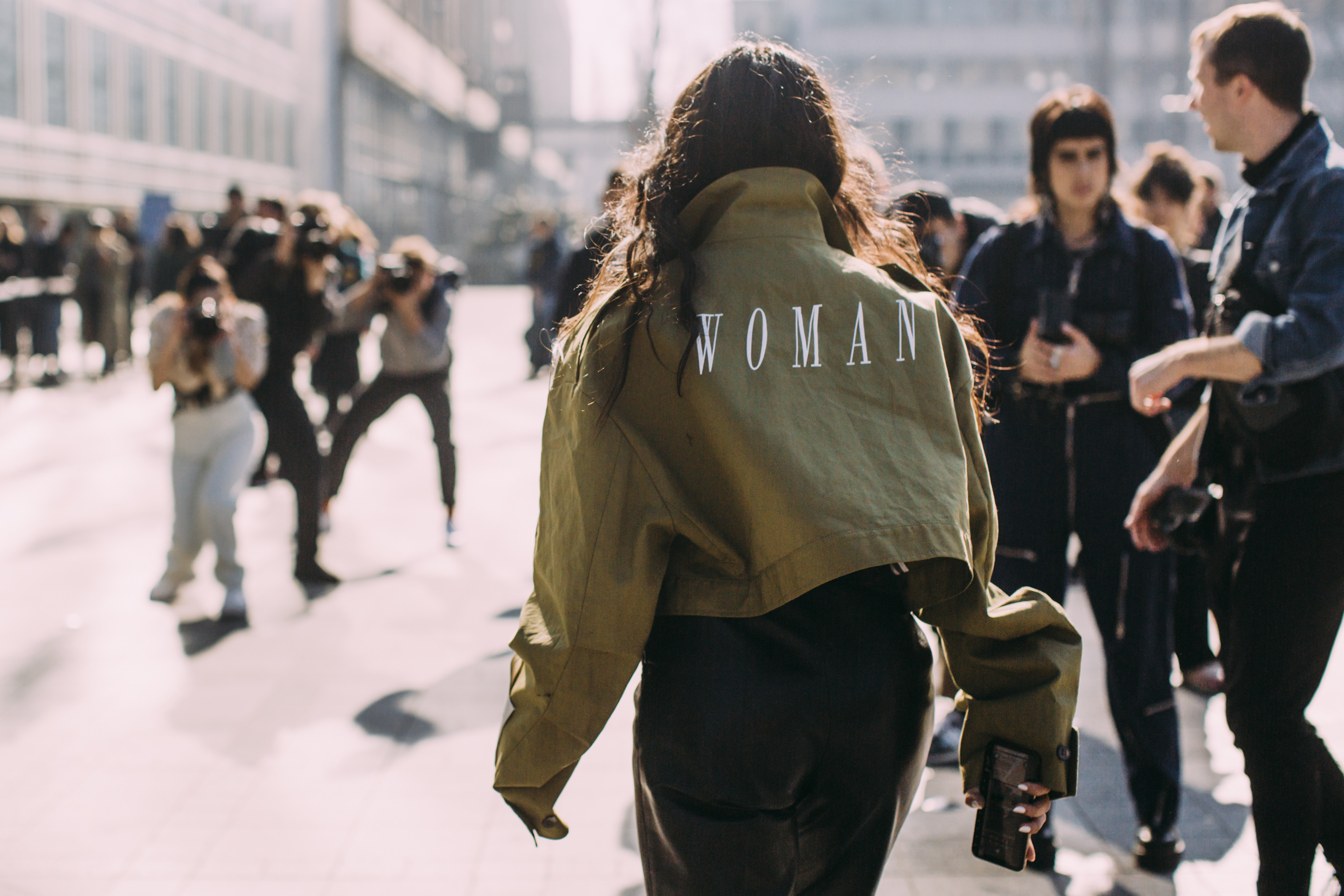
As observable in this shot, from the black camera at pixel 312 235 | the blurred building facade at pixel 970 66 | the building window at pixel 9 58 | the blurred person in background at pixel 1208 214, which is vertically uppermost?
the blurred building facade at pixel 970 66

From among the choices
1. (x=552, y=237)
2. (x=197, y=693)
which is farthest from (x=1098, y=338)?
(x=552, y=237)

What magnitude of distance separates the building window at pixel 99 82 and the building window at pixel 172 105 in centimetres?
339

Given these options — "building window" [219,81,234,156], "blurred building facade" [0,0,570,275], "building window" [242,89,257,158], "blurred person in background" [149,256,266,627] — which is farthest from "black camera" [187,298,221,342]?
"building window" [242,89,257,158]

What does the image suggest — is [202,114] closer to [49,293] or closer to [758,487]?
[49,293]

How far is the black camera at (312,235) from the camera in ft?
22.9

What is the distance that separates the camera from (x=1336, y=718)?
4574 millimetres

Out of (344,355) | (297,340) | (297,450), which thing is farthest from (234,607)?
(344,355)

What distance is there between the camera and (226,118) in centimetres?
3625

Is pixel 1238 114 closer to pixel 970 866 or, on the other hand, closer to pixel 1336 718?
pixel 970 866

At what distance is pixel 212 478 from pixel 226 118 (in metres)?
33.5

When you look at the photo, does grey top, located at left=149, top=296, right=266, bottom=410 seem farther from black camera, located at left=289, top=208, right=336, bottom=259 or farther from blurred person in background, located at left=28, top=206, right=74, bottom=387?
blurred person in background, located at left=28, top=206, right=74, bottom=387

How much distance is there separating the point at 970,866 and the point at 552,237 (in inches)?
600

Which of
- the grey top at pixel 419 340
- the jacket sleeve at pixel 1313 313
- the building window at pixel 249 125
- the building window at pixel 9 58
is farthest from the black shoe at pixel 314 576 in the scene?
the building window at pixel 249 125

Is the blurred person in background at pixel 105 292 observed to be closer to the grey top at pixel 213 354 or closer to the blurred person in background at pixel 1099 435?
the grey top at pixel 213 354
